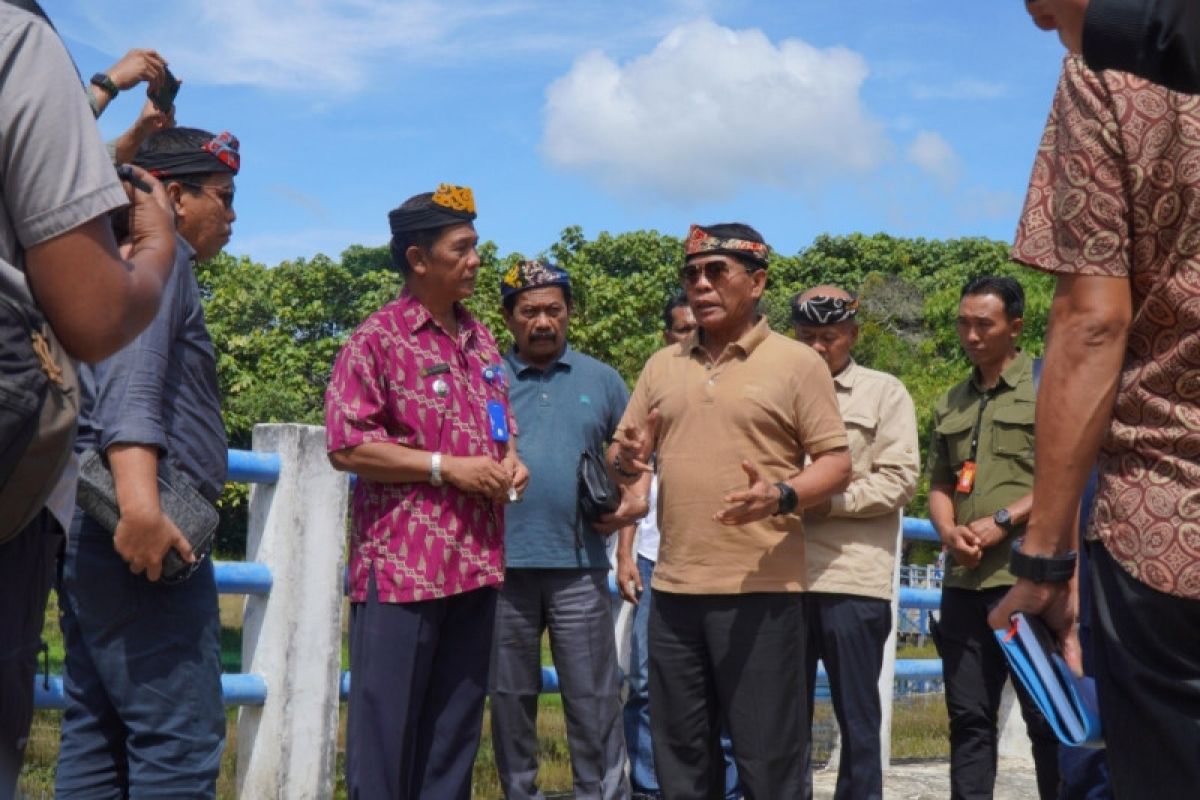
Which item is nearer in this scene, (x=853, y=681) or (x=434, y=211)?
(x=434, y=211)

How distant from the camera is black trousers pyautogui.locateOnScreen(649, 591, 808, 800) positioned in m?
5.21

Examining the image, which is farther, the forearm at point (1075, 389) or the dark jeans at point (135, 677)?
the dark jeans at point (135, 677)

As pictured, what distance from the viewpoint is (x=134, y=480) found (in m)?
3.77

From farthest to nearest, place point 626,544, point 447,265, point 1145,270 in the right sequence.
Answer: point 626,544 → point 447,265 → point 1145,270

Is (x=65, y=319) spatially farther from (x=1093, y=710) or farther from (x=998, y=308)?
(x=998, y=308)

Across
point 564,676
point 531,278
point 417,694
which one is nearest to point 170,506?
point 417,694

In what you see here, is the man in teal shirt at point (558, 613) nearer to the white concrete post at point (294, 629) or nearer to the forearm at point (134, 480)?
the white concrete post at point (294, 629)

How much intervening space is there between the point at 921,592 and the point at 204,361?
572 centimetres

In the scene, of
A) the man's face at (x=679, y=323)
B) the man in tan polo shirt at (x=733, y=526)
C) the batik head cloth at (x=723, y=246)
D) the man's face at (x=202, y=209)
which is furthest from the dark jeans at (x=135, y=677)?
the man's face at (x=679, y=323)

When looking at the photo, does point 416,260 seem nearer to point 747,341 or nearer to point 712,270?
point 712,270

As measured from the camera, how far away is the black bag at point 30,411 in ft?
7.23

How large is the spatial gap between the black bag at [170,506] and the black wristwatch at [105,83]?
94 centimetres

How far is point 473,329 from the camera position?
535cm

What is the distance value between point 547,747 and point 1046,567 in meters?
6.13
